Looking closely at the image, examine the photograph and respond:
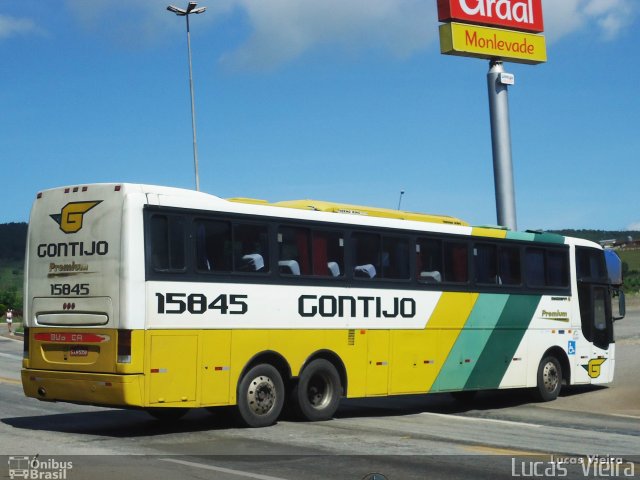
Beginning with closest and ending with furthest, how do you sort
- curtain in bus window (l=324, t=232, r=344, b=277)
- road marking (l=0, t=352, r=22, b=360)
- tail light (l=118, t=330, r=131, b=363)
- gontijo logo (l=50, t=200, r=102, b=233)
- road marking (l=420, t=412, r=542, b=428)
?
tail light (l=118, t=330, r=131, b=363) < gontijo logo (l=50, t=200, r=102, b=233) < curtain in bus window (l=324, t=232, r=344, b=277) < road marking (l=420, t=412, r=542, b=428) < road marking (l=0, t=352, r=22, b=360)

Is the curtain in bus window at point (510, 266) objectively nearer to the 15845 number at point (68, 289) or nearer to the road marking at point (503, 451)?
the road marking at point (503, 451)

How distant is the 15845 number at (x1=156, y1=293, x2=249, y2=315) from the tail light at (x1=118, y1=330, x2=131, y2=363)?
1.92ft

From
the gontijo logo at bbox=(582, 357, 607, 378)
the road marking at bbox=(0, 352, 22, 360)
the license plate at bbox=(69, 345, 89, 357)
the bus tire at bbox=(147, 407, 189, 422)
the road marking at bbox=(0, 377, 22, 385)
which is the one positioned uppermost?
the road marking at bbox=(0, 352, 22, 360)

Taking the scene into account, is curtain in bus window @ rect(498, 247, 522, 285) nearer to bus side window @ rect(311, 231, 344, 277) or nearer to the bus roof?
the bus roof

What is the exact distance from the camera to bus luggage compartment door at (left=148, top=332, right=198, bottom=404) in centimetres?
1352

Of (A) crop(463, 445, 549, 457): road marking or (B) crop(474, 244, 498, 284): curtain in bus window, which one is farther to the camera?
(B) crop(474, 244, 498, 284): curtain in bus window

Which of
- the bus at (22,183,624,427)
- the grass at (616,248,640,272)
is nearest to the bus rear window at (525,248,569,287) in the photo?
the bus at (22,183,624,427)

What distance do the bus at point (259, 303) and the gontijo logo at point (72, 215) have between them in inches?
0.9

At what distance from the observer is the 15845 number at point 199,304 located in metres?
13.7

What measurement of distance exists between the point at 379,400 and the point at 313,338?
605cm

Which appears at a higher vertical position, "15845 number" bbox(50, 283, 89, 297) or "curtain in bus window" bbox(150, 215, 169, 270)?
"curtain in bus window" bbox(150, 215, 169, 270)

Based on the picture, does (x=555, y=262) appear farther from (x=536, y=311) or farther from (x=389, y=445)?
(x=389, y=445)

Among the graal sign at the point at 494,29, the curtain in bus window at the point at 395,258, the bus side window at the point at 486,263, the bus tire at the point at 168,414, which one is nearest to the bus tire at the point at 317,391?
the bus tire at the point at 168,414

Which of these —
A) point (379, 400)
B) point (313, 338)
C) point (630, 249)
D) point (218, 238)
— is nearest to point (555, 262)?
point (379, 400)
